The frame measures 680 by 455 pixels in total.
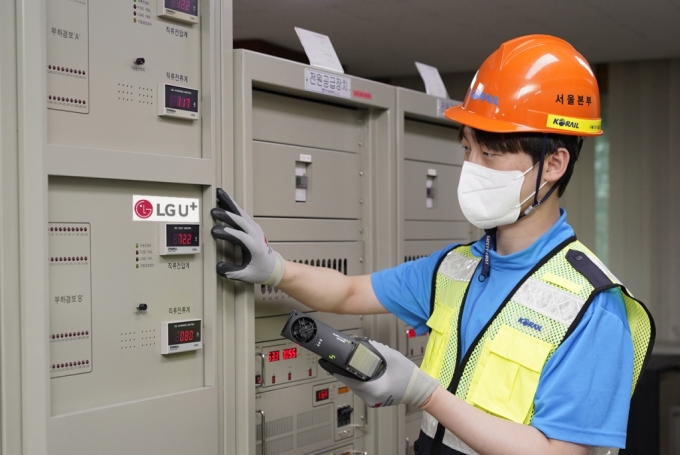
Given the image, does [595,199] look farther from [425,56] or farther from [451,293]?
[451,293]

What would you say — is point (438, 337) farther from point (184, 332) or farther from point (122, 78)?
point (122, 78)

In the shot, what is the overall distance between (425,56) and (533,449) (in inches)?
203

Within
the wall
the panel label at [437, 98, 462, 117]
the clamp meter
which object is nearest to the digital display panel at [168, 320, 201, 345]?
the clamp meter

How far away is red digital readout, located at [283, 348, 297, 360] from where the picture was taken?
2139 millimetres

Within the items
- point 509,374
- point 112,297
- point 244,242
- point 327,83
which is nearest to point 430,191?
point 327,83

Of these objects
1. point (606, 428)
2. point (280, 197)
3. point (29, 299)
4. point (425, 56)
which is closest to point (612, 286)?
point (606, 428)

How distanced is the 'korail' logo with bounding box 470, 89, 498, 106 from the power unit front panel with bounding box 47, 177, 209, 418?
2.51 feet

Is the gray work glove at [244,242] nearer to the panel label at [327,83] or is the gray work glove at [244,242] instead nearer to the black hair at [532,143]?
the panel label at [327,83]

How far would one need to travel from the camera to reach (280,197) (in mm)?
2098

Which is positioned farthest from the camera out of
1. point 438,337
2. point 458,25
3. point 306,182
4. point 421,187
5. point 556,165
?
point 458,25

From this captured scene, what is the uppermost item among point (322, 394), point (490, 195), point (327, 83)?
point (327, 83)

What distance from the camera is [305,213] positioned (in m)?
2.19

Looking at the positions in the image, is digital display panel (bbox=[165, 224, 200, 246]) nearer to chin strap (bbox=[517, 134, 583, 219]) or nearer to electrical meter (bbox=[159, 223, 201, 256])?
electrical meter (bbox=[159, 223, 201, 256])

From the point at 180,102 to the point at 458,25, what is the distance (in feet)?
12.7
